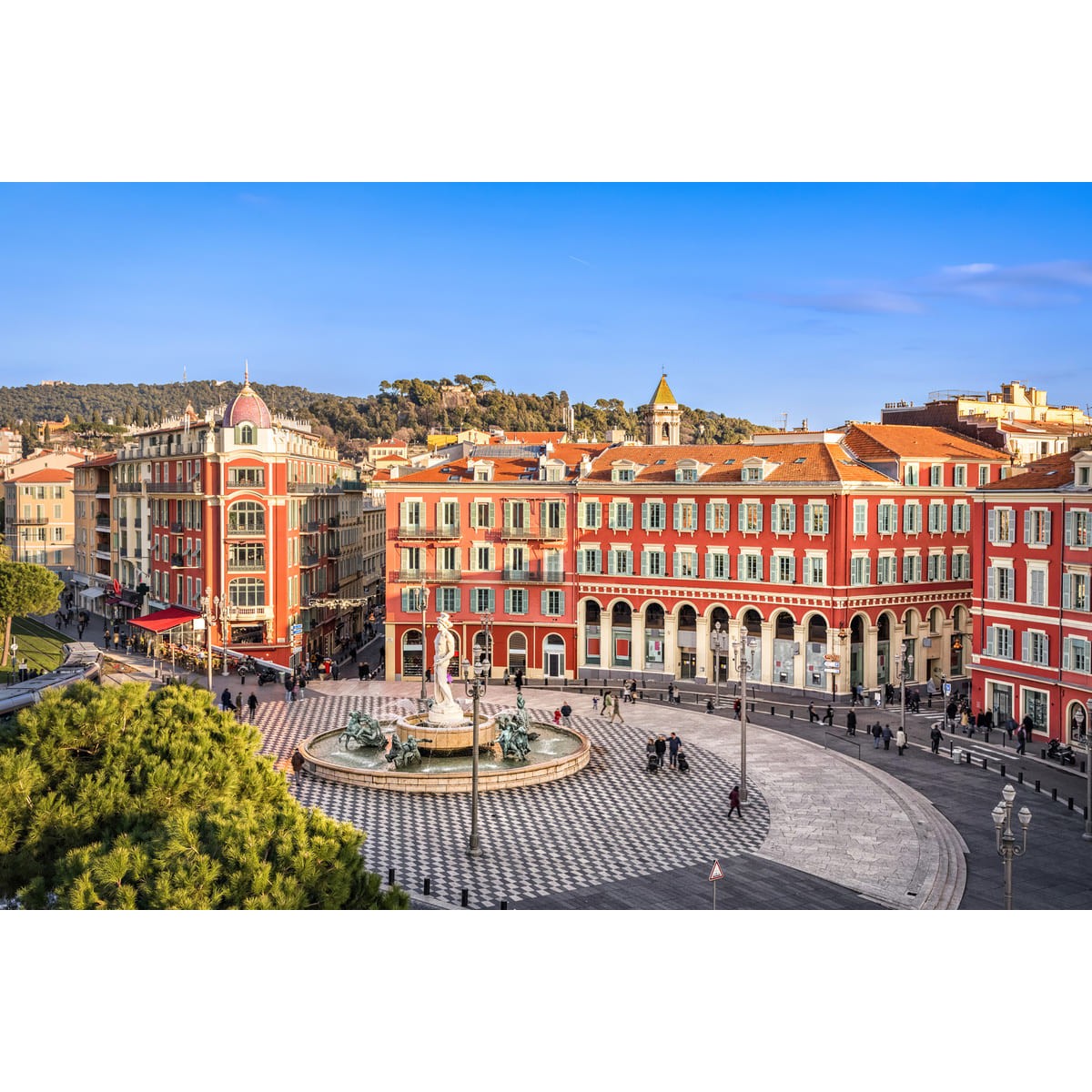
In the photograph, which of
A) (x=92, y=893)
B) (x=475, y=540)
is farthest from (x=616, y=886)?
(x=475, y=540)

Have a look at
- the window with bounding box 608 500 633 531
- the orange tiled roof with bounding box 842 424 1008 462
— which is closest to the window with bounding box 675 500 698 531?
the window with bounding box 608 500 633 531

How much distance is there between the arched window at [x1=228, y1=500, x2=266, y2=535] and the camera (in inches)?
2287

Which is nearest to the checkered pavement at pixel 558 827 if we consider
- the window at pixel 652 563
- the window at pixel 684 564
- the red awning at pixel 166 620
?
the window at pixel 684 564

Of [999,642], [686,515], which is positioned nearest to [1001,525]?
[999,642]

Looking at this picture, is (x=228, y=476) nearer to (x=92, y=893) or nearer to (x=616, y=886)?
(x=616, y=886)

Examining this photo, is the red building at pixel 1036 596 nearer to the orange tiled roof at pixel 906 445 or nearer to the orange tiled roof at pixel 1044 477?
the orange tiled roof at pixel 1044 477

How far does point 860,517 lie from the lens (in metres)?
52.9

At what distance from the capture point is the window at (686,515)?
5644 centimetres

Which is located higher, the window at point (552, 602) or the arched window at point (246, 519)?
the arched window at point (246, 519)

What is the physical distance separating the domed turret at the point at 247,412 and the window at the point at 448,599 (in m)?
13.3

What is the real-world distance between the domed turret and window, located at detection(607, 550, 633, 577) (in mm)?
20197

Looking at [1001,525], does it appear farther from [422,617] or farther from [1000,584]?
[422,617]

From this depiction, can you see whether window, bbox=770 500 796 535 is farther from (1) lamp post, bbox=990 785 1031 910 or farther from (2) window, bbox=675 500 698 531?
(1) lamp post, bbox=990 785 1031 910

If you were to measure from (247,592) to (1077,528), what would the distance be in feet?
132
